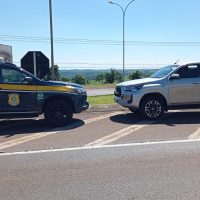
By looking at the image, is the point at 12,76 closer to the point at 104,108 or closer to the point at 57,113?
the point at 57,113

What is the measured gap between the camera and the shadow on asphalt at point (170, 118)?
1212 cm

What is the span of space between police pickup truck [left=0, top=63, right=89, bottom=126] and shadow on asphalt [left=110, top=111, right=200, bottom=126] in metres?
1.57

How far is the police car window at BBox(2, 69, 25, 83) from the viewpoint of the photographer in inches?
442

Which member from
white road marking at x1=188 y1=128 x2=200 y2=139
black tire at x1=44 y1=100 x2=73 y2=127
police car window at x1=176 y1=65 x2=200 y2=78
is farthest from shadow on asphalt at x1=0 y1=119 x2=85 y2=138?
police car window at x1=176 y1=65 x2=200 y2=78

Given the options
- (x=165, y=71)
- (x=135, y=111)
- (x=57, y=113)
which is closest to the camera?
(x=57, y=113)

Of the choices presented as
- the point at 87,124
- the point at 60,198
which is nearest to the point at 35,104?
the point at 87,124

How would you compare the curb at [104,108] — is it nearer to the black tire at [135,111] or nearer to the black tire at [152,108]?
the black tire at [135,111]

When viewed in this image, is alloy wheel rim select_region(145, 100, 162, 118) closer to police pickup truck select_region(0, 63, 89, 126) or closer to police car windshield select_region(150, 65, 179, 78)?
police car windshield select_region(150, 65, 179, 78)

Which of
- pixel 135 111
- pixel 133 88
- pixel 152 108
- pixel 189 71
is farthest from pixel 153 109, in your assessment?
pixel 189 71

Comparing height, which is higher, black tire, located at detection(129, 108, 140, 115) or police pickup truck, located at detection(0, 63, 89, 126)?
police pickup truck, located at detection(0, 63, 89, 126)

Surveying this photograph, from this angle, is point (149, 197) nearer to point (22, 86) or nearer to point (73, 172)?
point (73, 172)

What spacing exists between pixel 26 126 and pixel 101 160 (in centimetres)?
472

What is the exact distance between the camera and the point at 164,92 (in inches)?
502

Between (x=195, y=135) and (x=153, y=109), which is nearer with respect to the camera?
(x=195, y=135)
